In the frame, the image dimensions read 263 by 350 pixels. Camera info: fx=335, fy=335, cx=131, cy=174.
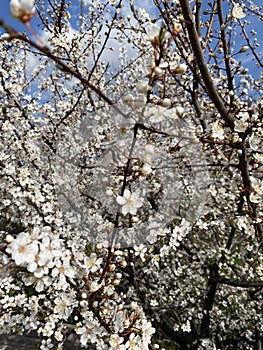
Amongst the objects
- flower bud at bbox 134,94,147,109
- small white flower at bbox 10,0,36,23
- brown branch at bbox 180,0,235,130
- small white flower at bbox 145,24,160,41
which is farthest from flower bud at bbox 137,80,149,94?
brown branch at bbox 180,0,235,130

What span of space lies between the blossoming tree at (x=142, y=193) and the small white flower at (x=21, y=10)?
2.31 ft

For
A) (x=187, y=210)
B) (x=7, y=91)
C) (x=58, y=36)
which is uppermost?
(x=58, y=36)

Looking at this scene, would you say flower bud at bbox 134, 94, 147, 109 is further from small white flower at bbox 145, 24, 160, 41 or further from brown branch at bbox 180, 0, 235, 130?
brown branch at bbox 180, 0, 235, 130

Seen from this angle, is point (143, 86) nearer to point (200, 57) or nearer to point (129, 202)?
point (129, 202)

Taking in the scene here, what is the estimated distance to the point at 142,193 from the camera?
3.58 m

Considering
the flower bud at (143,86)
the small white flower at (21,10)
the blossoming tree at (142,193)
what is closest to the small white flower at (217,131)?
the blossoming tree at (142,193)

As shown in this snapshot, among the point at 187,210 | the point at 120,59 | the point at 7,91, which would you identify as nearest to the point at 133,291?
the point at 187,210

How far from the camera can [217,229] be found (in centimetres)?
510

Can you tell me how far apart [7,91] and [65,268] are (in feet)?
11.3

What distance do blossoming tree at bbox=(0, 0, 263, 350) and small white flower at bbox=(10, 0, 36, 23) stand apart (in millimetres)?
705

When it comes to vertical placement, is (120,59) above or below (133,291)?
above

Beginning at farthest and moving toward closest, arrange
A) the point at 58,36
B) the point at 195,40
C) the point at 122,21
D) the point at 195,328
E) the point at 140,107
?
the point at 195,328 < the point at 58,36 < the point at 122,21 < the point at 195,40 < the point at 140,107

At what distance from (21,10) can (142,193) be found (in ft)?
9.12

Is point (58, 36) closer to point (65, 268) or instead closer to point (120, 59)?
point (120, 59)
